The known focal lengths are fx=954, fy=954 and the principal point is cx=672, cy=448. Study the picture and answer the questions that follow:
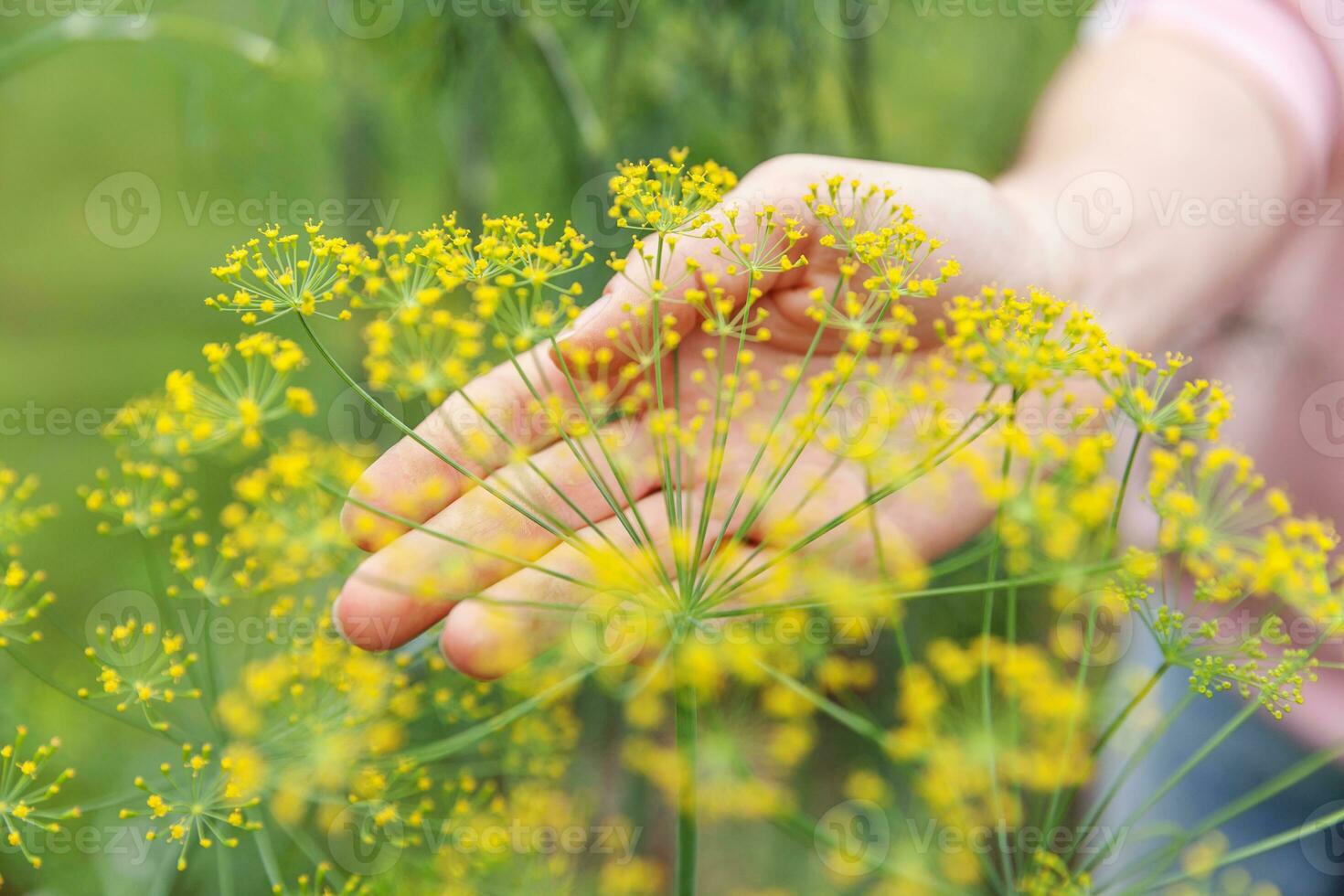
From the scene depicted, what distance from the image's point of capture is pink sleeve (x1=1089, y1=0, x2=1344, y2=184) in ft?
5.96

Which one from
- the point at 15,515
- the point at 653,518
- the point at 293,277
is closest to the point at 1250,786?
the point at 653,518

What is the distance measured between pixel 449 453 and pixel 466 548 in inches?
4.8

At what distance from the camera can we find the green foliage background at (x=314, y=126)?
2.11 metres

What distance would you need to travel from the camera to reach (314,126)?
3555 millimetres

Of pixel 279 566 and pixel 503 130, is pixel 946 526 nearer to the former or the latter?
pixel 279 566

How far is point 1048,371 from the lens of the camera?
33.1 inches

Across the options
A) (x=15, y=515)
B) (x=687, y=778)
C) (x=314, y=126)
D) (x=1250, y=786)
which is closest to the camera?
(x=687, y=778)

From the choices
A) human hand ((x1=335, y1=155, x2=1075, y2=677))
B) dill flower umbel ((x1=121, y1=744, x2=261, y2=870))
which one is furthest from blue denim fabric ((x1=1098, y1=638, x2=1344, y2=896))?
dill flower umbel ((x1=121, y1=744, x2=261, y2=870))

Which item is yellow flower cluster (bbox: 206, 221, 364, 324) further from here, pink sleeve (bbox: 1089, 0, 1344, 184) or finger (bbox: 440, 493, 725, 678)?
pink sleeve (bbox: 1089, 0, 1344, 184)

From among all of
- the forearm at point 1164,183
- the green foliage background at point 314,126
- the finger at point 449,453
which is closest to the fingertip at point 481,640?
the finger at point 449,453

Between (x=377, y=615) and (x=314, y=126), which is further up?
(x=314, y=126)

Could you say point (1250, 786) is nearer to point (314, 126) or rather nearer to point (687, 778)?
point (687, 778)

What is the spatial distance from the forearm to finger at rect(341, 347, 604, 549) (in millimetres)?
1055

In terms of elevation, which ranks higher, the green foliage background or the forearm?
the green foliage background
